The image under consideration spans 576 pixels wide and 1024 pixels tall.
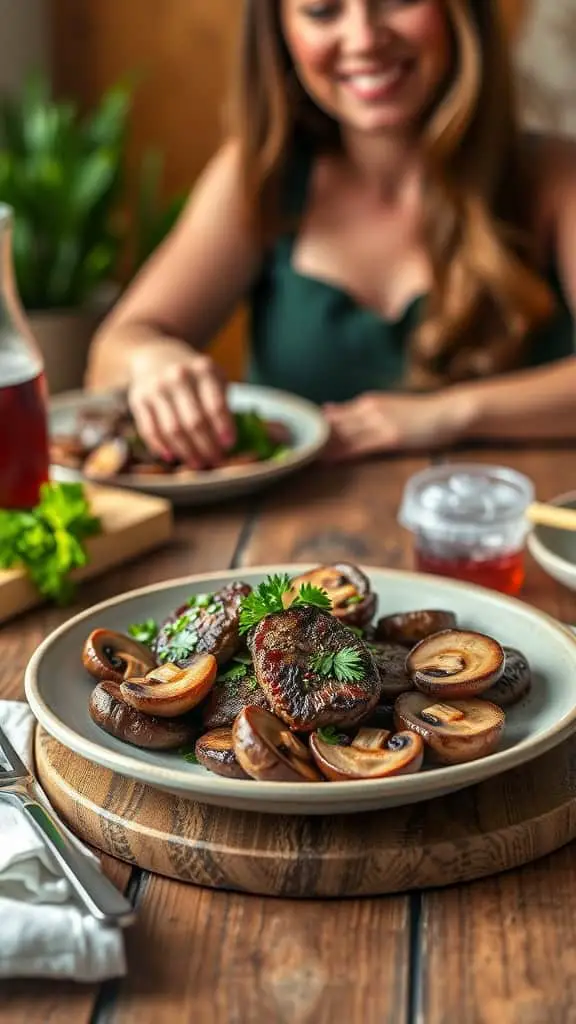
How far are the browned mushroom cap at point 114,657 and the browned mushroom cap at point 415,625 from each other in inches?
8.3

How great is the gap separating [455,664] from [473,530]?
496 millimetres

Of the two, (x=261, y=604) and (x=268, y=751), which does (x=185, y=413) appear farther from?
(x=268, y=751)

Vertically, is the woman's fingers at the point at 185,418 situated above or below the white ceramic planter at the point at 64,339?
above

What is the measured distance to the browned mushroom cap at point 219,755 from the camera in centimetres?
94

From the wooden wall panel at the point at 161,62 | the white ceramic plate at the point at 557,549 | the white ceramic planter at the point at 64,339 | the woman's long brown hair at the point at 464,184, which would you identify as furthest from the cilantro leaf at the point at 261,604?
the wooden wall panel at the point at 161,62

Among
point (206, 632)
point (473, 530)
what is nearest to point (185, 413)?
point (473, 530)

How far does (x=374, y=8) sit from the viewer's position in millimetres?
2312

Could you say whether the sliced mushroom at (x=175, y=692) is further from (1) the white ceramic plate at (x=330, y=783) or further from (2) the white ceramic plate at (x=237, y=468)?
(2) the white ceramic plate at (x=237, y=468)

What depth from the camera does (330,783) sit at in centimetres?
89

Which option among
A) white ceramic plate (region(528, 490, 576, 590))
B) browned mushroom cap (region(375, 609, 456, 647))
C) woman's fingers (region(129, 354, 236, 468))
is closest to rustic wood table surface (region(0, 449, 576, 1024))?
browned mushroom cap (region(375, 609, 456, 647))

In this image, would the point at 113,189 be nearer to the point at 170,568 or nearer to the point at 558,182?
the point at 558,182

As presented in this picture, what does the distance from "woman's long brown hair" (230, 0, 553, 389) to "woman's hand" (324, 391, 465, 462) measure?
1.38 feet

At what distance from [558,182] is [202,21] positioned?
7.46 feet

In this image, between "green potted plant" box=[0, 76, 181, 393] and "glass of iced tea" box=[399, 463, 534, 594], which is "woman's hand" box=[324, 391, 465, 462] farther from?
"green potted plant" box=[0, 76, 181, 393]
